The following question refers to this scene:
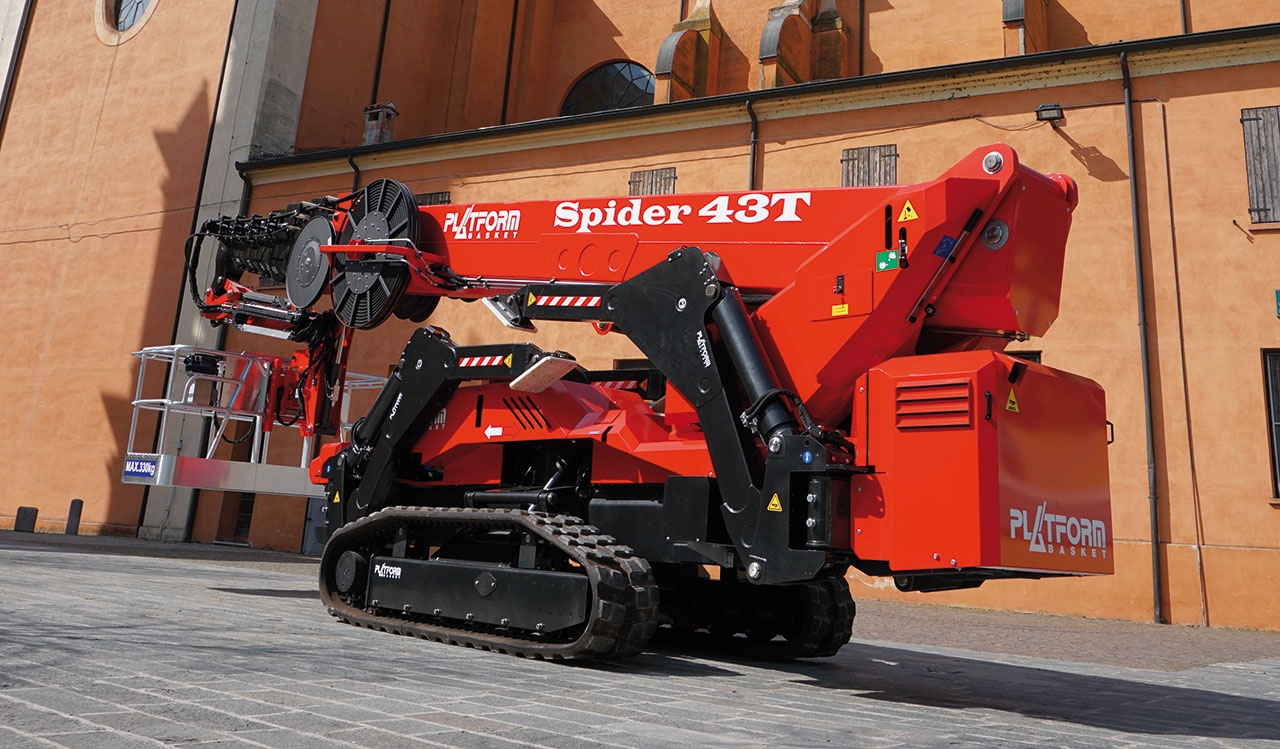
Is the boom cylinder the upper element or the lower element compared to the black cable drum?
lower

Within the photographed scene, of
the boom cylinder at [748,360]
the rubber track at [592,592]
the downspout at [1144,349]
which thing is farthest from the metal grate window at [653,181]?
the boom cylinder at [748,360]

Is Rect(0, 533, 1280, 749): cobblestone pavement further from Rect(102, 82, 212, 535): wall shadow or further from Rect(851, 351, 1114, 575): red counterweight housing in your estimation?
Rect(102, 82, 212, 535): wall shadow

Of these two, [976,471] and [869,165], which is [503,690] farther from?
[869,165]

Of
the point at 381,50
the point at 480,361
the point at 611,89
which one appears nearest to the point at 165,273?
the point at 381,50

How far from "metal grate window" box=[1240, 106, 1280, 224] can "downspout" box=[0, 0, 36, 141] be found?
2830 cm

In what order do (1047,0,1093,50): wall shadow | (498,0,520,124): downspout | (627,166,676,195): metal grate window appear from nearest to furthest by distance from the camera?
(627,166,676,195): metal grate window < (1047,0,1093,50): wall shadow < (498,0,520,124): downspout

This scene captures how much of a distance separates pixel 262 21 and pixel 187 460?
17.1m

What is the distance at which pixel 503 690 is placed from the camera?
429cm

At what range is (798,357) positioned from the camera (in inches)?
210

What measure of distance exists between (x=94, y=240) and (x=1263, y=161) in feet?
78.1

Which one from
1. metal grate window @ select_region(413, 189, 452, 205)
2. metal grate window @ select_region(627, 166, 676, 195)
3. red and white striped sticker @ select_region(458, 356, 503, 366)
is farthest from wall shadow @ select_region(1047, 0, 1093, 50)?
red and white striped sticker @ select_region(458, 356, 503, 366)

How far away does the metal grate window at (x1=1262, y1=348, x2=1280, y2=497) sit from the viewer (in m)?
13.0

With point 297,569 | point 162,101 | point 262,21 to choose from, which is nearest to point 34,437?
point 162,101

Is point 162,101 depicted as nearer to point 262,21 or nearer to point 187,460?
point 262,21
